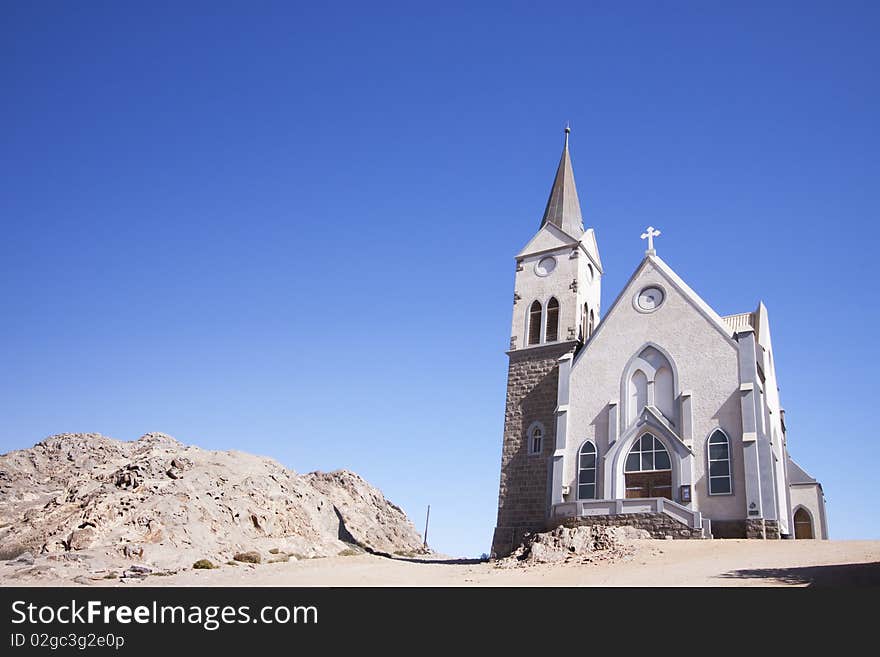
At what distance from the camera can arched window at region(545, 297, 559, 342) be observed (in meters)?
35.2

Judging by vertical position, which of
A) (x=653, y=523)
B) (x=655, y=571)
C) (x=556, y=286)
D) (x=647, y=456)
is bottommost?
(x=655, y=571)

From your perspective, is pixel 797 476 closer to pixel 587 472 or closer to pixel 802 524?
pixel 802 524

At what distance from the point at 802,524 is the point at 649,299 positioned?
1484 centimetres

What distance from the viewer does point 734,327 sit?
3281cm

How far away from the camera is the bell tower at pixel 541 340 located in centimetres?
3212

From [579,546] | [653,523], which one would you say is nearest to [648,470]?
[653,523]

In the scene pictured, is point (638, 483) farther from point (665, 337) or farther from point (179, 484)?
point (179, 484)

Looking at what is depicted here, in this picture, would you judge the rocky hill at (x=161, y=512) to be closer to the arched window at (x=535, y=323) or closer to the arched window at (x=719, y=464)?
the arched window at (x=535, y=323)

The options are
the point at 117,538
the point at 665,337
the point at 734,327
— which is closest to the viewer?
the point at 117,538

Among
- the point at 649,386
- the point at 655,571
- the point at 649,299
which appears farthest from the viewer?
the point at 649,299

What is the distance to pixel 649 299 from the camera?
31.9 m

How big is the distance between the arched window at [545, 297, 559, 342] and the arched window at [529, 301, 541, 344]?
55 cm
